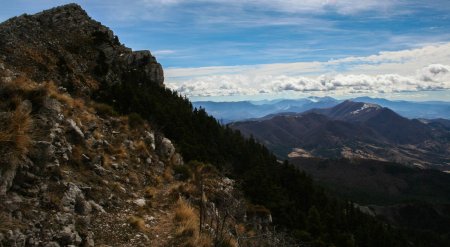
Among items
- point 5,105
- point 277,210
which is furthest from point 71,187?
point 277,210

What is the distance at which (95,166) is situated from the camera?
2139cm

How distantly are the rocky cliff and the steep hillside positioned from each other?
6 cm

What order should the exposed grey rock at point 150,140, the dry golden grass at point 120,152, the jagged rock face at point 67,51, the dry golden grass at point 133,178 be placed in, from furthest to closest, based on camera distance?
the jagged rock face at point 67,51 < the exposed grey rock at point 150,140 < the dry golden grass at point 120,152 < the dry golden grass at point 133,178

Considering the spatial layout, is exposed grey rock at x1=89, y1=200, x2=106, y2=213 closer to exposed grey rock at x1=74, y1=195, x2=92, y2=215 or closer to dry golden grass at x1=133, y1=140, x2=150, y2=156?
exposed grey rock at x1=74, y1=195, x2=92, y2=215

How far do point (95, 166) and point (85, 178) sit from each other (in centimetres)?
221

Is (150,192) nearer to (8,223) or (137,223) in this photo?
(137,223)

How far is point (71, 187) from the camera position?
53.9 feet

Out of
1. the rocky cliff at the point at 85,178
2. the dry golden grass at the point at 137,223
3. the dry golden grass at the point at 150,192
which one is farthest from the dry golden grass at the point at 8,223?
the dry golden grass at the point at 150,192

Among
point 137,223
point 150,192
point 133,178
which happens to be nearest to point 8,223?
point 137,223

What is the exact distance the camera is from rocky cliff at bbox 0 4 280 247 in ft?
43.4

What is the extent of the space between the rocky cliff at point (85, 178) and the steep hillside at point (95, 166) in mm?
59

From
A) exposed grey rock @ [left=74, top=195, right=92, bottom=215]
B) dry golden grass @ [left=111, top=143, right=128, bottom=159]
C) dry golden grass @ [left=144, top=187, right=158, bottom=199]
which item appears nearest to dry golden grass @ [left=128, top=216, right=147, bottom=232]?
exposed grey rock @ [left=74, top=195, right=92, bottom=215]

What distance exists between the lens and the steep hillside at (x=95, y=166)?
542 inches

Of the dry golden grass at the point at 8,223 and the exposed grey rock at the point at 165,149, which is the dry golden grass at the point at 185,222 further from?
the exposed grey rock at the point at 165,149
